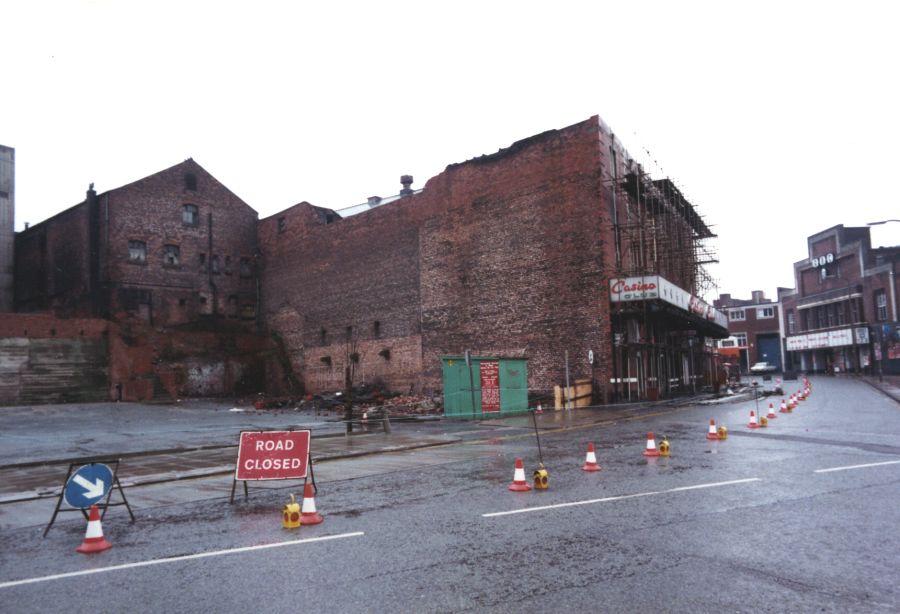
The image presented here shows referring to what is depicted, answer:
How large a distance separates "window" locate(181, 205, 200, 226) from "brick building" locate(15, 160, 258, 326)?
0.06 m

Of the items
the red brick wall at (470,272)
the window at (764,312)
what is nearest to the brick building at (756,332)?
the window at (764,312)

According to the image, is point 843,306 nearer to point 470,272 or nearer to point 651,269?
point 651,269

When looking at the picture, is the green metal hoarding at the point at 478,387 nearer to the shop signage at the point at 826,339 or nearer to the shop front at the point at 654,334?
the shop front at the point at 654,334

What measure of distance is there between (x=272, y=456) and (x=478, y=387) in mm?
14901

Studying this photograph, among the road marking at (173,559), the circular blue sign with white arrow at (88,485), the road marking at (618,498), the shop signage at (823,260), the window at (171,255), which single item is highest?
the shop signage at (823,260)

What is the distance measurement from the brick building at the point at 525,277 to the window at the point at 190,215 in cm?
797

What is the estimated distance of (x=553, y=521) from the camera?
7191 millimetres

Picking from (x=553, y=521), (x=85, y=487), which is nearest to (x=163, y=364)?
(x=85, y=487)

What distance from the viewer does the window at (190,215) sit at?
45281 millimetres

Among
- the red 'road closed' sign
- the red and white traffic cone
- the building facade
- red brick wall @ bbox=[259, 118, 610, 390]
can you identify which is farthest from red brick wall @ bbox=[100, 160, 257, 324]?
the red and white traffic cone

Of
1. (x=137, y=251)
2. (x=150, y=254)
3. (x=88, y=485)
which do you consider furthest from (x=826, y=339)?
(x=88, y=485)

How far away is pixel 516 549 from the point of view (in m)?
6.12

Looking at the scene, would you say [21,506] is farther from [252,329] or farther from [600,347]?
[252,329]

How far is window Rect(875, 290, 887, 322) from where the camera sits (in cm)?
6131
